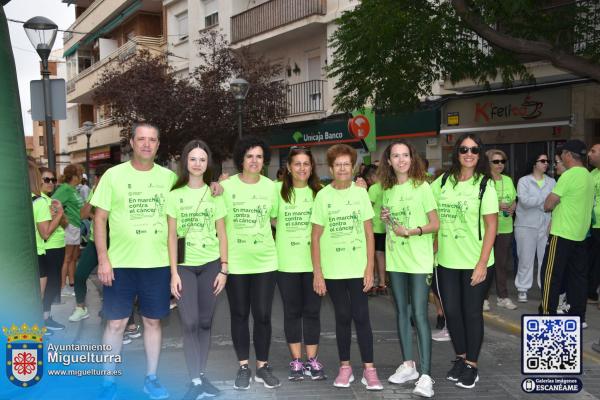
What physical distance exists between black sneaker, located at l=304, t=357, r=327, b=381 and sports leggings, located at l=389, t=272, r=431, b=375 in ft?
2.13

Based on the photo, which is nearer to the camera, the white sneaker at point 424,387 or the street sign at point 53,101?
the white sneaker at point 424,387

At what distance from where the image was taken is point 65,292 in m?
9.01

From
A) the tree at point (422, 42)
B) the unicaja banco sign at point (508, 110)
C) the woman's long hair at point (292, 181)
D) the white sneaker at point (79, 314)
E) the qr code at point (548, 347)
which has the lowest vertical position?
the white sneaker at point (79, 314)

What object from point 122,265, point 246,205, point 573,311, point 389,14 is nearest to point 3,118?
point 122,265

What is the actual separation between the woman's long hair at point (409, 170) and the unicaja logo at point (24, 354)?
2.67 m

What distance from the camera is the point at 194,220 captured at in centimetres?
433

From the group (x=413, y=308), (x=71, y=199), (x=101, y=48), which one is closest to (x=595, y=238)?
(x=413, y=308)

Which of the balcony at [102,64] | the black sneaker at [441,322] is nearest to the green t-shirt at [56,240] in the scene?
the black sneaker at [441,322]

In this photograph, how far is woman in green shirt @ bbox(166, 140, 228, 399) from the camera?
430cm

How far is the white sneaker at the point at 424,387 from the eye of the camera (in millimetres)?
4375

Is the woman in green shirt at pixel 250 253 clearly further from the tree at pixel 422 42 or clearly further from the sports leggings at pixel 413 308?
the tree at pixel 422 42

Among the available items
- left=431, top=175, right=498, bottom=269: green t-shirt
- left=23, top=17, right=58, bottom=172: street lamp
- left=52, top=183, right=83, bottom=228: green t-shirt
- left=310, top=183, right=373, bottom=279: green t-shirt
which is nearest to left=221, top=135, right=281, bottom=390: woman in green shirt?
left=310, top=183, right=373, bottom=279: green t-shirt

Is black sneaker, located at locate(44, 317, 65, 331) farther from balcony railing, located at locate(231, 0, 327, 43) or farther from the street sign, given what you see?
balcony railing, located at locate(231, 0, 327, 43)

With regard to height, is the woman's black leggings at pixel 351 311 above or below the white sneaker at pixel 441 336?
above
